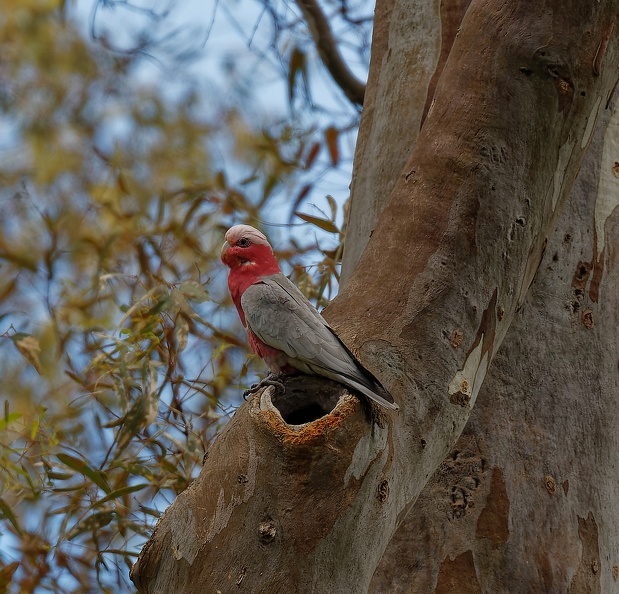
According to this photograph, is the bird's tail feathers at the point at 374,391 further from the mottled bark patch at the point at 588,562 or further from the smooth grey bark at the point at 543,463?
the mottled bark patch at the point at 588,562

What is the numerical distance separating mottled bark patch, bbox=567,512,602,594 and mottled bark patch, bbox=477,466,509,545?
0.18m

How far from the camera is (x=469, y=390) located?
5.31 feet

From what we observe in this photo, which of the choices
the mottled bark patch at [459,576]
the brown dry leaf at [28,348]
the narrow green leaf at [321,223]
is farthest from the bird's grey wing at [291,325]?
the brown dry leaf at [28,348]

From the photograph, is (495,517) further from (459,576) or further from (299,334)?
(299,334)

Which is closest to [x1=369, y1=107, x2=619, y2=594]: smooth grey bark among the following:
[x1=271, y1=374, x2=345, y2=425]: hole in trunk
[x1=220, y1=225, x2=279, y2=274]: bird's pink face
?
[x1=271, y1=374, x2=345, y2=425]: hole in trunk

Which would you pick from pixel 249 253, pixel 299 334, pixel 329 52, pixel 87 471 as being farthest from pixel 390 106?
pixel 329 52

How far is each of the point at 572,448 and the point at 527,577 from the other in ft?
1.04

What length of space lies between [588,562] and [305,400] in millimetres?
754

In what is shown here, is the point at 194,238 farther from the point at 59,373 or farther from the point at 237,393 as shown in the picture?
the point at 59,373

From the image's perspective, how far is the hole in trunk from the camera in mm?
1564

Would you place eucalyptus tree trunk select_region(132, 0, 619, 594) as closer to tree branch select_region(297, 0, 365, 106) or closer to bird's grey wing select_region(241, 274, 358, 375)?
bird's grey wing select_region(241, 274, 358, 375)

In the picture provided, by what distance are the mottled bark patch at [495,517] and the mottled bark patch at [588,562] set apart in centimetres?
18

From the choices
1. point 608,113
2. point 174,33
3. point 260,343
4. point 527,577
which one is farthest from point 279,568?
point 174,33

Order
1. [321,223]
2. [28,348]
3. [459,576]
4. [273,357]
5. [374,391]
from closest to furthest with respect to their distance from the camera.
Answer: [374,391] → [459,576] → [273,357] → [28,348] → [321,223]
